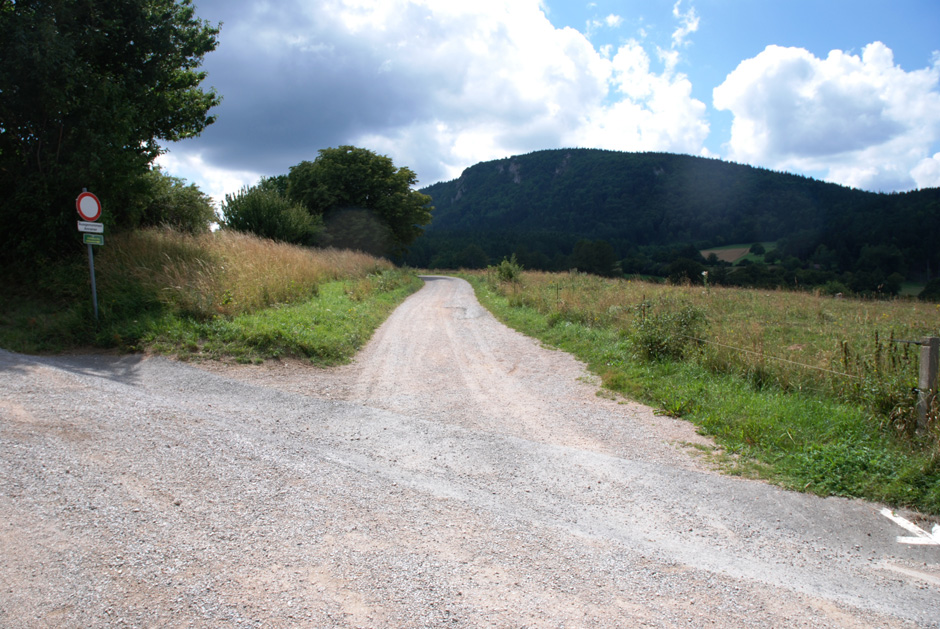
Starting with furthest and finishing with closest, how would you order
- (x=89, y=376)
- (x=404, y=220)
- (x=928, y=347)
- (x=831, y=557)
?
1. (x=404, y=220)
2. (x=89, y=376)
3. (x=928, y=347)
4. (x=831, y=557)

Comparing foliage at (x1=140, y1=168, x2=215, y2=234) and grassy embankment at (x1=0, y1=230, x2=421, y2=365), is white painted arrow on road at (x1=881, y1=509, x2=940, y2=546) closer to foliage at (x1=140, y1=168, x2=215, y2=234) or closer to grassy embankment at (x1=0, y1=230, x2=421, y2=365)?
grassy embankment at (x1=0, y1=230, x2=421, y2=365)

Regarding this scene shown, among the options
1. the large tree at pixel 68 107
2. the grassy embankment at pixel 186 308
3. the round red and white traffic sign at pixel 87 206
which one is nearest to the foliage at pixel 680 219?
the grassy embankment at pixel 186 308

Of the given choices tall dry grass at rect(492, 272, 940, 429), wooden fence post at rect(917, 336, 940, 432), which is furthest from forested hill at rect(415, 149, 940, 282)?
wooden fence post at rect(917, 336, 940, 432)

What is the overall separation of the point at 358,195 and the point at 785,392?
4101 centimetres

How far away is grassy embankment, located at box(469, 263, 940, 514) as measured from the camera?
4.70 m

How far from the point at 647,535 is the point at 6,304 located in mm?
13837

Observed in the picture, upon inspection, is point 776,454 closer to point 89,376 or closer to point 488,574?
point 488,574

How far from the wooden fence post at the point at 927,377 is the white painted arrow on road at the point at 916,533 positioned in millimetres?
1529

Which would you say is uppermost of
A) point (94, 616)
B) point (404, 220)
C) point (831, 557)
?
point (404, 220)

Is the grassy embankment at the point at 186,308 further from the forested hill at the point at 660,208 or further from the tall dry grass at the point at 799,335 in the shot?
the forested hill at the point at 660,208

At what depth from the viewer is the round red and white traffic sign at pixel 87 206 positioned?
9516 mm

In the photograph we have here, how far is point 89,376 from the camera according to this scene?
7.32 metres

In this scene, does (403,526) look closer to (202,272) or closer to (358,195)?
(202,272)

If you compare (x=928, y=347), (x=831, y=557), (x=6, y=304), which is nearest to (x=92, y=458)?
(x=831, y=557)
